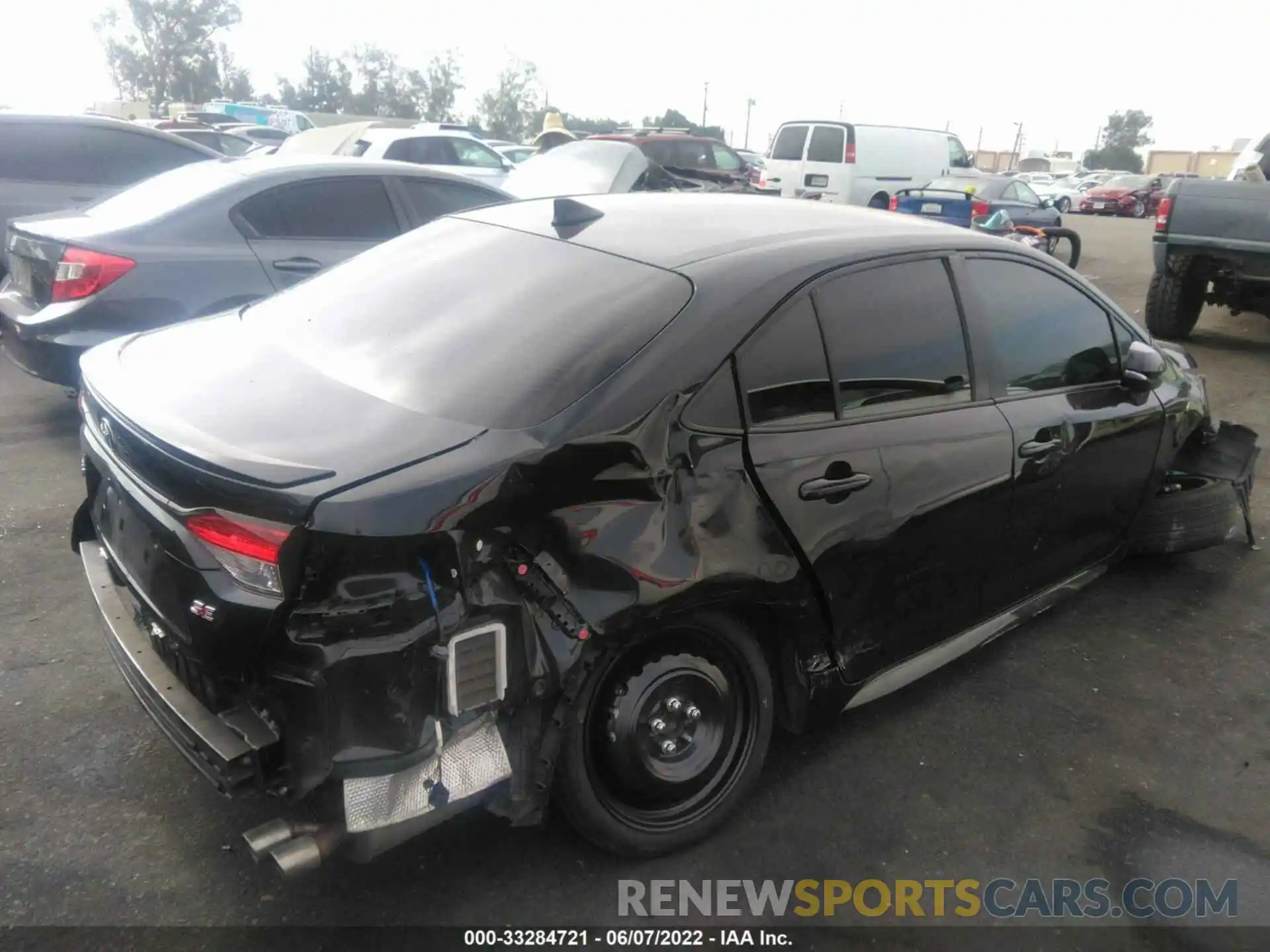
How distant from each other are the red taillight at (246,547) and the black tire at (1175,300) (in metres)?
8.66

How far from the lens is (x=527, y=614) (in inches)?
83.4

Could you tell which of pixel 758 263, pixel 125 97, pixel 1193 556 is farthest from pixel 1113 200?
pixel 125 97

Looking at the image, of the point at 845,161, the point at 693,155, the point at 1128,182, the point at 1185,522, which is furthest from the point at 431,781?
the point at 1128,182

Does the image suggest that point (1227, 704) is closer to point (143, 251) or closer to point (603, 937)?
point (603, 937)

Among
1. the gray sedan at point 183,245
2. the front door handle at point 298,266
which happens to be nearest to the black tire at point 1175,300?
the gray sedan at point 183,245

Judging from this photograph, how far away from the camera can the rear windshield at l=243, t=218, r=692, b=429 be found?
7.70ft

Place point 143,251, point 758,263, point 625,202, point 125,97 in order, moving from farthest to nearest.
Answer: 1. point 125,97
2. point 143,251
3. point 625,202
4. point 758,263

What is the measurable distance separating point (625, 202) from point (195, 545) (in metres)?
1.85

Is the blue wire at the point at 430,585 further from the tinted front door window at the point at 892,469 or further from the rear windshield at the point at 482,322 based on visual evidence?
the tinted front door window at the point at 892,469

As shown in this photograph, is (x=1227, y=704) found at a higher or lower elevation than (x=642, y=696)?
lower

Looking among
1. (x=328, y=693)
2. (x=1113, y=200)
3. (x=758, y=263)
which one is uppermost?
(x=758, y=263)

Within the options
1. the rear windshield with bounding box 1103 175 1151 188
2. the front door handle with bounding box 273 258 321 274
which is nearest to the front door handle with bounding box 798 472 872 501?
the front door handle with bounding box 273 258 321 274

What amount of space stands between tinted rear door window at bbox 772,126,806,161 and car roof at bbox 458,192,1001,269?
548 inches

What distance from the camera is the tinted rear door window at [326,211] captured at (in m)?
5.49
